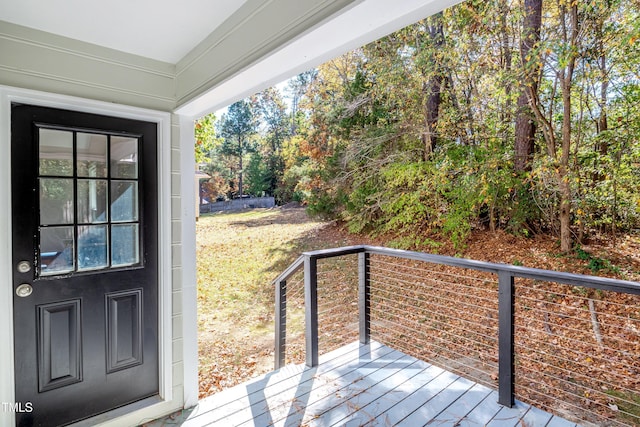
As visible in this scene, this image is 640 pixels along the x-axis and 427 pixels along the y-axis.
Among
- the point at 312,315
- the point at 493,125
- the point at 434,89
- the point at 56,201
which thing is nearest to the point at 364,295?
the point at 312,315

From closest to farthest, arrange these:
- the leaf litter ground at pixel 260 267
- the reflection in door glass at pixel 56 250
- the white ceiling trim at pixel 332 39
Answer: the white ceiling trim at pixel 332 39 < the reflection in door glass at pixel 56 250 < the leaf litter ground at pixel 260 267

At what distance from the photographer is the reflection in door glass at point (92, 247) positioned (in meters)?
2.00

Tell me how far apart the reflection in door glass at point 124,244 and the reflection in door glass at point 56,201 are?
0.25 metres

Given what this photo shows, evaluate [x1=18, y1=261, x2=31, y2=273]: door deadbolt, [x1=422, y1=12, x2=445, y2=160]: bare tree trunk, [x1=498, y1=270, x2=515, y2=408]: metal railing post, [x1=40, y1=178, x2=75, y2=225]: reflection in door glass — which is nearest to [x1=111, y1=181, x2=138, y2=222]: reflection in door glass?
[x1=40, y1=178, x2=75, y2=225]: reflection in door glass

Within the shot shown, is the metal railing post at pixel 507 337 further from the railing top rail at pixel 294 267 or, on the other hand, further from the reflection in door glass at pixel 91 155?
the reflection in door glass at pixel 91 155

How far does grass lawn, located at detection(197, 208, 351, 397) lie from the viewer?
14.4 feet

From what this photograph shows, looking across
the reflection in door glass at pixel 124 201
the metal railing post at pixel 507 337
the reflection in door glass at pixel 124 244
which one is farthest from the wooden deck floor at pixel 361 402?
the reflection in door glass at pixel 124 201

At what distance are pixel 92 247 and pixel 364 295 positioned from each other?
2.09 metres

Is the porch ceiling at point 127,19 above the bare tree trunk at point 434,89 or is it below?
below

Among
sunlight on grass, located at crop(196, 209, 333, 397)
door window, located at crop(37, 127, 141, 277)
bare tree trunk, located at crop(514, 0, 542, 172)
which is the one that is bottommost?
sunlight on grass, located at crop(196, 209, 333, 397)

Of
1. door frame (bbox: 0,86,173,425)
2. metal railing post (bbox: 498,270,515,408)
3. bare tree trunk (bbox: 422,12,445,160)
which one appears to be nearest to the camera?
door frame (bbox: 0,86,173,425)

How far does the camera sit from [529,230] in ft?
19.3

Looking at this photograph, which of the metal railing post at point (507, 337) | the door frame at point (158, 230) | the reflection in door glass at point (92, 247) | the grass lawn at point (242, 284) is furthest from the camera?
the grass lawn at point (242, 284)

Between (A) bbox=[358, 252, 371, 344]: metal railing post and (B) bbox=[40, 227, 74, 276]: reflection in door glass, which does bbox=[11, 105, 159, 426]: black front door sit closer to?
(B) bbox=[40, 227, 74, 276]: reflection in door glass
